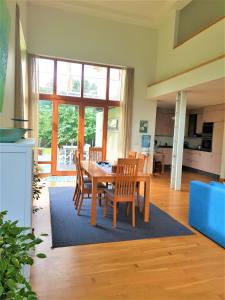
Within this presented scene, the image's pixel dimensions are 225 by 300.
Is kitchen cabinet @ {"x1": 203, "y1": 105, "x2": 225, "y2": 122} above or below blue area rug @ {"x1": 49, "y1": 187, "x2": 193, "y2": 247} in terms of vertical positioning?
above

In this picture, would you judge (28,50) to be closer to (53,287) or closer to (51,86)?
(51,86)

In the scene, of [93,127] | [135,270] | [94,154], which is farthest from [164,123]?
[135,270]

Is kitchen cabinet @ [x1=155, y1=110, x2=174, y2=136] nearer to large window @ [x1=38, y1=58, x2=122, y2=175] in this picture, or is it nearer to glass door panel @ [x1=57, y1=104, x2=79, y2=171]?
large window @ [x1=38, y1=58, x2=122, y2=175]

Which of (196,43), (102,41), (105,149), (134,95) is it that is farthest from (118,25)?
(105,149)

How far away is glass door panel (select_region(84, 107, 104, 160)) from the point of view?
6.96m

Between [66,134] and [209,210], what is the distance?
4.75 metres

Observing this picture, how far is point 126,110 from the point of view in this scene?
22.9 ft

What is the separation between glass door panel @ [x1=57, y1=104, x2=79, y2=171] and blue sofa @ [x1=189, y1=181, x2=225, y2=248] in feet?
14.0

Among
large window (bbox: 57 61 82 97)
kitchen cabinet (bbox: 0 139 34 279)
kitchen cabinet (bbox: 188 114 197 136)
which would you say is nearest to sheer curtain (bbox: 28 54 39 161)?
large window (bbox: 57 61 82 97)

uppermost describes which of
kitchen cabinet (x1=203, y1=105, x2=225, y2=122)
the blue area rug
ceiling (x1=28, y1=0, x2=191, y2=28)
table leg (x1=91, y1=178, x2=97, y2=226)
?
ceiling (x1=28, y1=0, x2=191, y2=28)

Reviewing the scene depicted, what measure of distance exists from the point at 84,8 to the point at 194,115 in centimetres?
536

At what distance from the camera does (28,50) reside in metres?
6.05

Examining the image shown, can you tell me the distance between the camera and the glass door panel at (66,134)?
6.72 meters

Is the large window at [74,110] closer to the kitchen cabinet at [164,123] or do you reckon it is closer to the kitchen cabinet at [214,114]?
the kitchen cabinet at [164,123]
